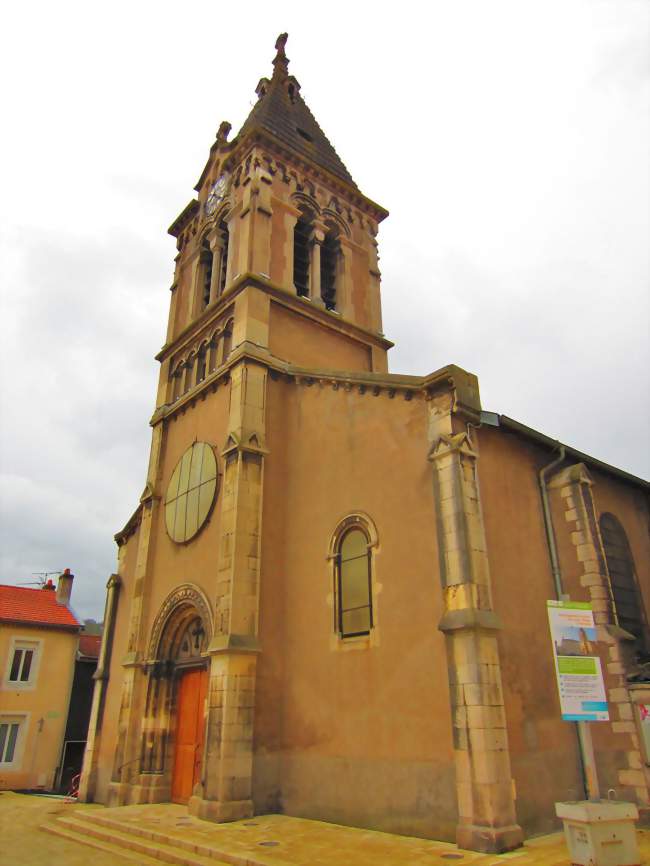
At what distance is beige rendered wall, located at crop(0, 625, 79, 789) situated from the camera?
22.6 metres

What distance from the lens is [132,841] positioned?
8.88 metres

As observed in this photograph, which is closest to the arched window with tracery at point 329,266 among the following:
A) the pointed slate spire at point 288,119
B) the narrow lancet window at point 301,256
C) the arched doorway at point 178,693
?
the narrow lancet window at point 301,256

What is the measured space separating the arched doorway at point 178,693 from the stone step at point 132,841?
2.09 meters

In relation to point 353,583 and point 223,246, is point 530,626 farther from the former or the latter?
point 223,246

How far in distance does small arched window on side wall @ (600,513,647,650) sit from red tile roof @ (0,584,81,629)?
21.5 m

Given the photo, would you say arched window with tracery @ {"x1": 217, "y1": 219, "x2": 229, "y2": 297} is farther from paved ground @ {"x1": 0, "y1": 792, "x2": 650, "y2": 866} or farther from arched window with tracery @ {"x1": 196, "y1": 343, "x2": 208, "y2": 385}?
paved ground @ {"x1": 0, "y1": 792, "x2": 650, "y2": 866}

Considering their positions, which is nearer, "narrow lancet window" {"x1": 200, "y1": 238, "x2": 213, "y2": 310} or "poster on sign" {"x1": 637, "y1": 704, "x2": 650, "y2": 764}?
"poster on sign" {"x1": 637, "y1": 704, "x2": 650, "y2": 764}

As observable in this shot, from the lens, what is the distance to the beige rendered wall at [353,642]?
886 cm

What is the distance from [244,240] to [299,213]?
8.56ft

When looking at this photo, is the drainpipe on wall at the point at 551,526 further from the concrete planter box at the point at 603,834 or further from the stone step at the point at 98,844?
the stone step at the point at 98,844

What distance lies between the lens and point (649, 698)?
9930 millimetres

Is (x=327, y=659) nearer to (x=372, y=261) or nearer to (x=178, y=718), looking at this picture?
(x=178, y=718)

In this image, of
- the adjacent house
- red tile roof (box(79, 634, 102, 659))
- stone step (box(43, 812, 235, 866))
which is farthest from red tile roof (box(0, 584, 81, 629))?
stone step (box(43, 812, 235, 866))

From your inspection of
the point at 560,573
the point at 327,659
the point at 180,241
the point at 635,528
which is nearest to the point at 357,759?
the point at 327,659
